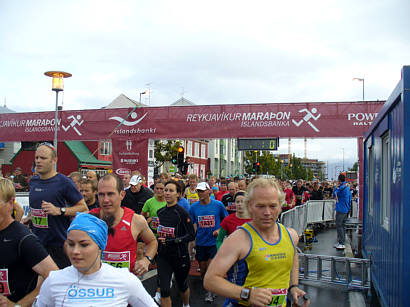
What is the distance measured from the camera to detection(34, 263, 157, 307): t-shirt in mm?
2293

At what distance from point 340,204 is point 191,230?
7409 millimetres

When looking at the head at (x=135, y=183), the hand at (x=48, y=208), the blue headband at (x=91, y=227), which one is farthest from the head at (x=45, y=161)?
the head at (x=135, y=183)

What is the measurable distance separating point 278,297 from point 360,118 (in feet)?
37.2

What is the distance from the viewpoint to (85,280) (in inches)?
91.3

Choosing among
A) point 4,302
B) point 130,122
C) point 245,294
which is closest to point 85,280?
point 4,302

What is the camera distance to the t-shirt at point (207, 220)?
714 centimetres

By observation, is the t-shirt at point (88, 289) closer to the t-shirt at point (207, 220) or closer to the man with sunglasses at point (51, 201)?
the man with sunglasses at point (51, 201)

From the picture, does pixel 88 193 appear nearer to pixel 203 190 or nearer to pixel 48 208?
pixel 203 190

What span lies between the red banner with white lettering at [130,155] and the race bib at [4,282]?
12.1 metres

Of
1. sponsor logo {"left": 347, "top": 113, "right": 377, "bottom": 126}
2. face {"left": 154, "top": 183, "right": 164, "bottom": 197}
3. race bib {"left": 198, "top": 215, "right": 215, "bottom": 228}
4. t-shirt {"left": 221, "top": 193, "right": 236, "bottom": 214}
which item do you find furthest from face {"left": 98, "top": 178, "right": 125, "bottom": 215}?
sponsor logo {"left": 347, "top": 113, "right": 377, "bottom": 126}

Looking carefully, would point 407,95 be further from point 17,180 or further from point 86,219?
point 17,180

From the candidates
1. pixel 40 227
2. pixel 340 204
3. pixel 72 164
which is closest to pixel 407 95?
pixel 40 227

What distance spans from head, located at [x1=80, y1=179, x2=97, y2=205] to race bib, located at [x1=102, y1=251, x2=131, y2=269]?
125 inches

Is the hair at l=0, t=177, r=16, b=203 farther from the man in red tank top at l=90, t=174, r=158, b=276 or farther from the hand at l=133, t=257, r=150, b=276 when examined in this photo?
the hand at l=133, t=257, r=150, b=276
